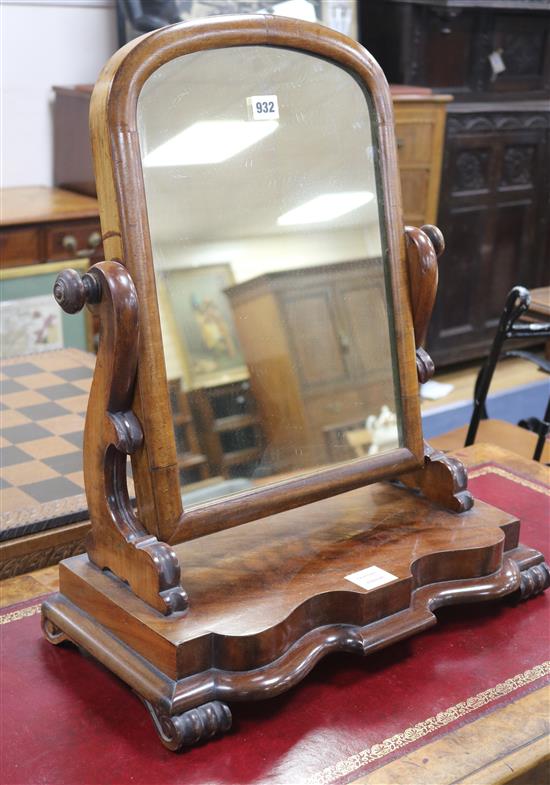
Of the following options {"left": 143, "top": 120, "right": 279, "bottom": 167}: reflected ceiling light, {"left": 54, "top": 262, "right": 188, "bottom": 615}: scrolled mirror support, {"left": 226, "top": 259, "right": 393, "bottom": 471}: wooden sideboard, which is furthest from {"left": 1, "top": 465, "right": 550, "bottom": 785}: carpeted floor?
{"left": 143, "top": 120, "right": 279, "bottom": 167}: reflected ceiling light

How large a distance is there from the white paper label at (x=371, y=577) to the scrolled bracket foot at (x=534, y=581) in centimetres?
21

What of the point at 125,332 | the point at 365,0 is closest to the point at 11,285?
the point at 365,0

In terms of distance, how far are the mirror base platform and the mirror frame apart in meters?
0.07

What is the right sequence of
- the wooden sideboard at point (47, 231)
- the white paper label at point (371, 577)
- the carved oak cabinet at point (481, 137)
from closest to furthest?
the white paper label at point (371, 577) < the wooden sideboard at point (47, 231) < the carved oak cabinet at point (481, 137)

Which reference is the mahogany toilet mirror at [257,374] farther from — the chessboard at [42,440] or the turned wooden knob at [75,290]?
the chessboard at [42,440]

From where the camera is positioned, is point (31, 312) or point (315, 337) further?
point (31, 312)

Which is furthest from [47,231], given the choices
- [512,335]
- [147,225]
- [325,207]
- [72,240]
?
[147,225]

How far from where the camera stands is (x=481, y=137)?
167 inches

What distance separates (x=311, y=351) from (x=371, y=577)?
0.85 feet

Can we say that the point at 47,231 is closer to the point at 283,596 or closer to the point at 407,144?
the point at 407,144

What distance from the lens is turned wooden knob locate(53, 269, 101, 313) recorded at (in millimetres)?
929

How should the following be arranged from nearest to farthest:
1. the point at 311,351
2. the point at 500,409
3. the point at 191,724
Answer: the point at 191,724, the point at 311,351, the point at 500,409

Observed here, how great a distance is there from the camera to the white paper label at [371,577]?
104 centimetres

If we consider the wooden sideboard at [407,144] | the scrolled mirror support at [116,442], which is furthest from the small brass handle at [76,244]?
the scrolled mirror support at [116,442]
